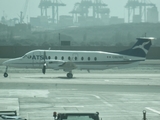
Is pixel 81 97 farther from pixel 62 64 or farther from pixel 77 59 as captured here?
pixel 77 59

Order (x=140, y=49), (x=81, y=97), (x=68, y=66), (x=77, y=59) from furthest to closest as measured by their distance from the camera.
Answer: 1. (x=140, y=49)
2. (x=77, y=59)
3. (x=68, y=66)
4. (x=81, y=97)

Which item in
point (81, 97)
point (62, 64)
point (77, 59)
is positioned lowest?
point (81, 97)

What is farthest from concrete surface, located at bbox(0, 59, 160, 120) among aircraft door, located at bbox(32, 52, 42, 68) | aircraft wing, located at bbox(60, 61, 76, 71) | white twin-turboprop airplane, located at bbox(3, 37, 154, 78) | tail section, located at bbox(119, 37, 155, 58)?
tail section, located at bbox(119, 37, 155, 58)

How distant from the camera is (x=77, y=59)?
200 feet

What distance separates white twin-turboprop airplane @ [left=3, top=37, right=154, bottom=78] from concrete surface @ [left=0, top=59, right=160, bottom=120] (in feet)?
14.2

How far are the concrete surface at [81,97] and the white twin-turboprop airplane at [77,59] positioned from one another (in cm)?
433

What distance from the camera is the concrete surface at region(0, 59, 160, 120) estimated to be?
32406 millimetres

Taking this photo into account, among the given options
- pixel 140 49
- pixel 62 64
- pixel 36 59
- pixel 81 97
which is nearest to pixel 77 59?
pixel 62 64

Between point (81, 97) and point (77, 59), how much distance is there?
70.3ft

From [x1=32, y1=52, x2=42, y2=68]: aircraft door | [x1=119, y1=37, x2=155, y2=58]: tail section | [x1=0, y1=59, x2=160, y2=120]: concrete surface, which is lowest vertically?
[x1=0, y1=59, x2=160, y2=120]: concrete surface

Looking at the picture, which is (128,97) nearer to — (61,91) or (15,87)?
(61,91)

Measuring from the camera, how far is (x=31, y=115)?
30.8 meters

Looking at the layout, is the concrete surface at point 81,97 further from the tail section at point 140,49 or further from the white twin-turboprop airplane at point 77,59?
the tail section at point 140,49

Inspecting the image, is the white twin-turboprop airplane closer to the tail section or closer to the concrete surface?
the tail section
